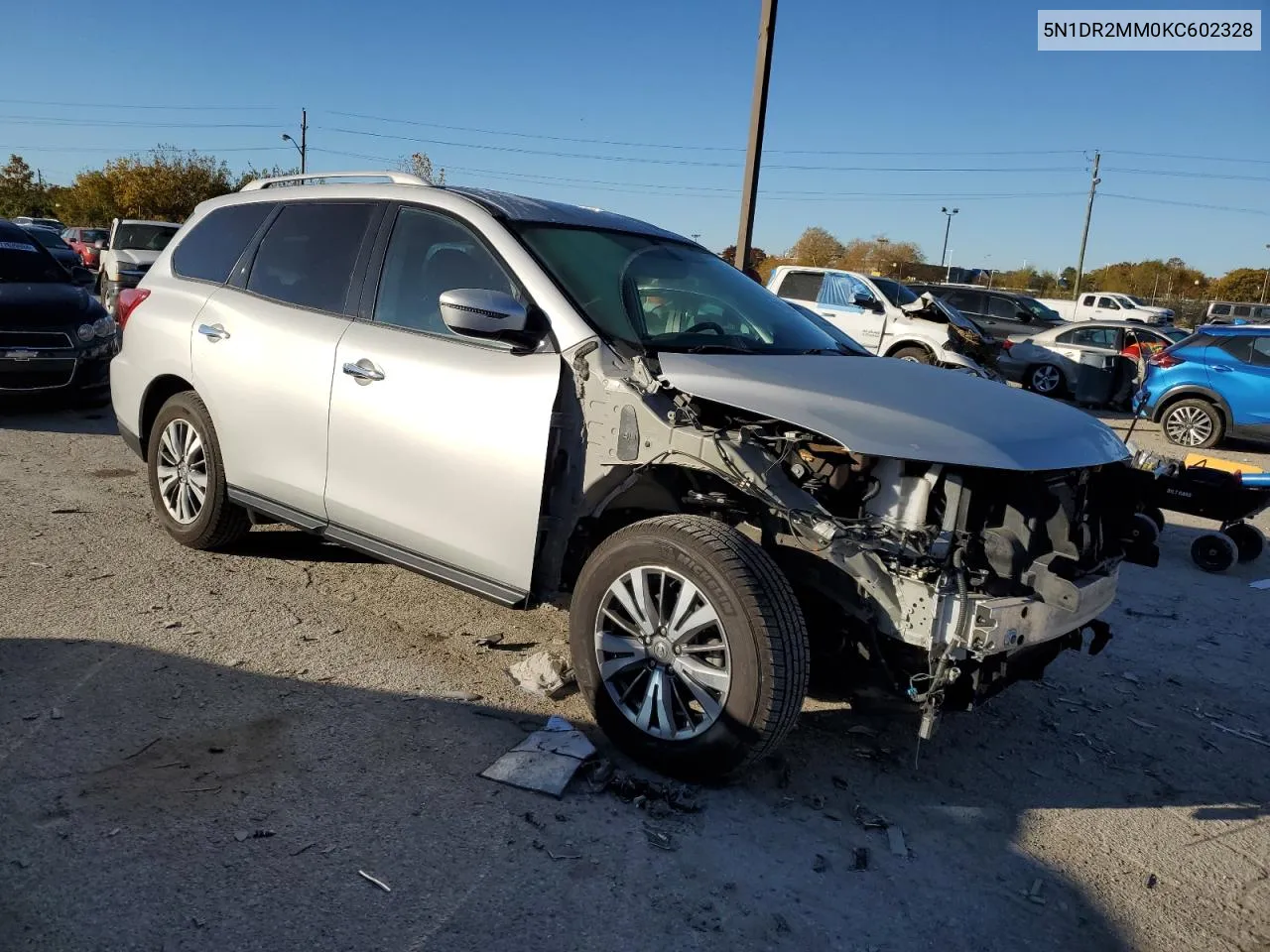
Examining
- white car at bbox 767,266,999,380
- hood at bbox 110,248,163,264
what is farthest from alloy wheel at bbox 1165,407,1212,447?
hood at bbox 110,248,163,264

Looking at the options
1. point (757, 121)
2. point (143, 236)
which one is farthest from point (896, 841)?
point (143, 236)

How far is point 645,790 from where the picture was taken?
3.24m

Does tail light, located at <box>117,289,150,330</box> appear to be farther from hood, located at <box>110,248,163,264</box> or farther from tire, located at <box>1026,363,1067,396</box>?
tire, located at <box>1026,363,1067,396</box>

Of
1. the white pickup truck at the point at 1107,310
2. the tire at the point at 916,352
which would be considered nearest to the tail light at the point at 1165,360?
the tire at the point at 916,352

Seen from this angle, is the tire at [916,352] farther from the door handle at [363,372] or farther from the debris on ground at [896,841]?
the debris on ground at [896,841]

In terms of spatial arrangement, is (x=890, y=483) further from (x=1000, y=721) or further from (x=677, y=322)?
(x=1000, y=721)

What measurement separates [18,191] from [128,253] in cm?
6401

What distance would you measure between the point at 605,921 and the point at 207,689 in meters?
1.95

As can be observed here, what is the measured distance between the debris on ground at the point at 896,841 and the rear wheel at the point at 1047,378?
50.5ft

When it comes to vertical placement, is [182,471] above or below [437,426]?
below

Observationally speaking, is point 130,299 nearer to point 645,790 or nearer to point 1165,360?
point 645,790

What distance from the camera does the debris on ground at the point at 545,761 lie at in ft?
10.6

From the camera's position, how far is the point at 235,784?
309 cm

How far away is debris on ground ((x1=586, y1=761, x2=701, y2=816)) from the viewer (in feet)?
10.4
